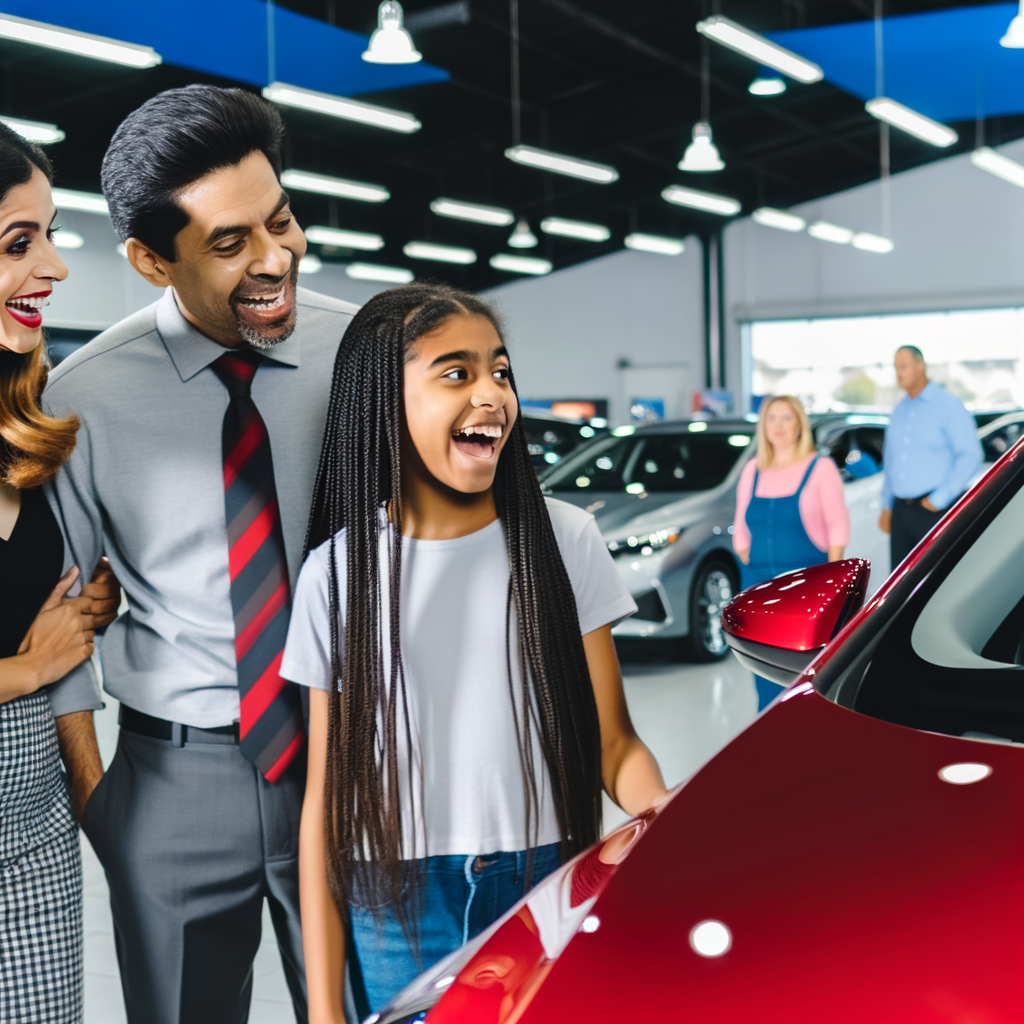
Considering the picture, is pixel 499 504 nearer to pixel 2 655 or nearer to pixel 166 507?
pixel 166 507

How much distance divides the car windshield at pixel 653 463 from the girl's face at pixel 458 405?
5.37 metres

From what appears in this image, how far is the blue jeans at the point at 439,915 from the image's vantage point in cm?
129

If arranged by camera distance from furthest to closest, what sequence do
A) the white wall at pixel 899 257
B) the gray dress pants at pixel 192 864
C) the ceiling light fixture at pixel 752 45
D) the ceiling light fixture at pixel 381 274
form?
the ceiling light fixture at pixel 381 274 → the white wall at pixel 899 257 → the ceiling light fixture at pixel 752 45 → the gray dress pants at pixel 192 864

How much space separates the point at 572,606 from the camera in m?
1.37

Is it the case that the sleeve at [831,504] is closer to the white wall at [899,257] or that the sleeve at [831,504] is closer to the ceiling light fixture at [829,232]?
the ceiling light fixture at [829,232]

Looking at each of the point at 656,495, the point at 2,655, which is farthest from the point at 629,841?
the point at 656,495

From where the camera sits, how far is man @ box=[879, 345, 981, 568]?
652 centimetres

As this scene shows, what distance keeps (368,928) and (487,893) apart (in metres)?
0.14

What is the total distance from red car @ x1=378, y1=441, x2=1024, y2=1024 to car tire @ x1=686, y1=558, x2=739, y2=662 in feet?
16.5

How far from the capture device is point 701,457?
6902 mm

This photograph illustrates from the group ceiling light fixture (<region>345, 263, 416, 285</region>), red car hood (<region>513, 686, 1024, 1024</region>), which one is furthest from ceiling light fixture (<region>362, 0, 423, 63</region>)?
ceiling light fixture (<region>345, 263, 416, 285</region>)

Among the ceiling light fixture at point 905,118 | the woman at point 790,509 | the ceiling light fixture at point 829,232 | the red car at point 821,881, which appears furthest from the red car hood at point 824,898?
the ceiling light fixture at point 829,232

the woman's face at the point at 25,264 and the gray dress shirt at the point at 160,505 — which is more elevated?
the woman's face at the point at 25,264

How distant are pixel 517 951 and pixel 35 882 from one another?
825mm
